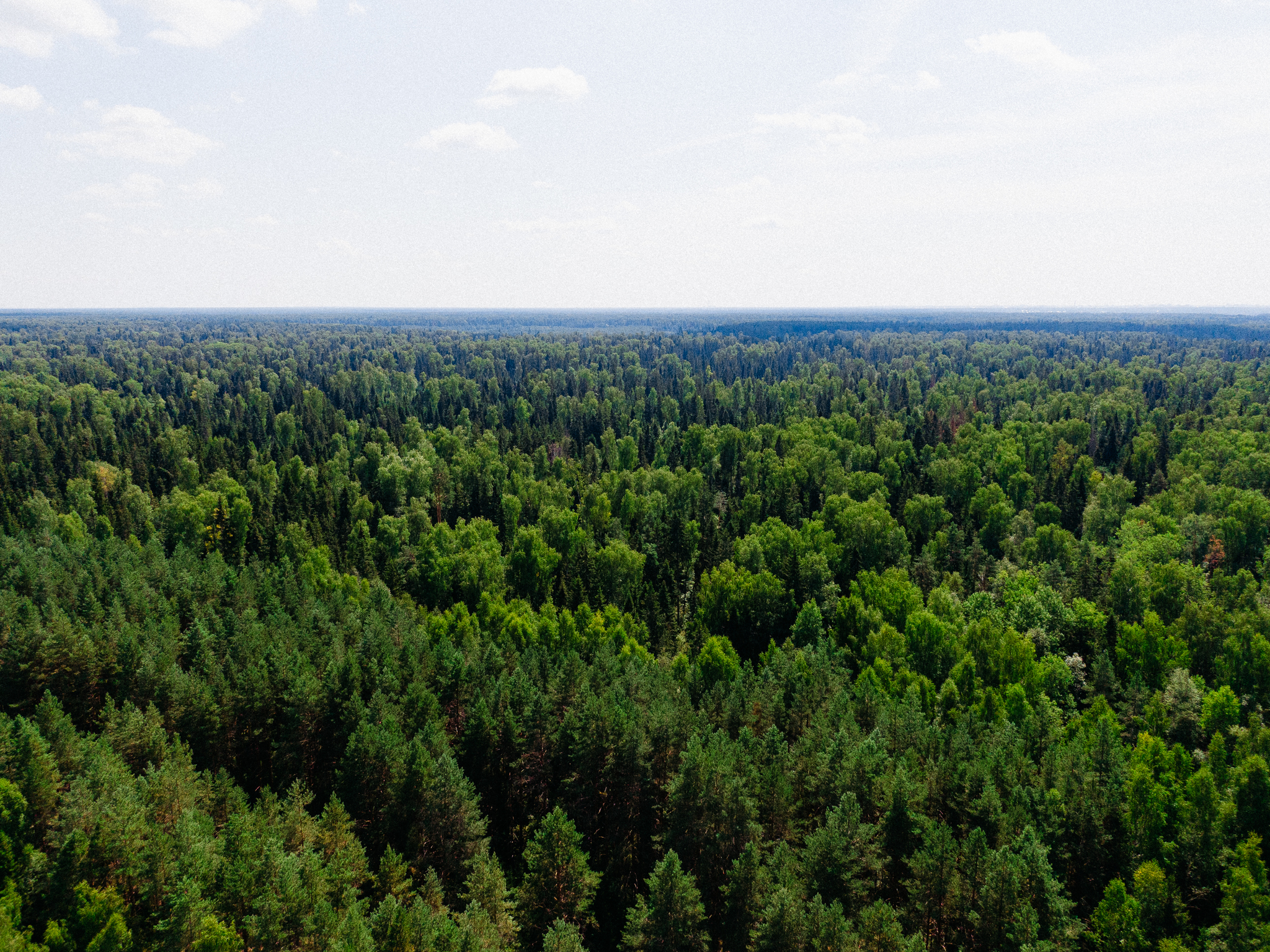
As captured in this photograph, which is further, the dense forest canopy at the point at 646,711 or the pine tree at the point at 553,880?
the pine tree at the point at 553,880

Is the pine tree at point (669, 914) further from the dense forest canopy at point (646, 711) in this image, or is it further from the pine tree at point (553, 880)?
the pine tree at point (553, 880)

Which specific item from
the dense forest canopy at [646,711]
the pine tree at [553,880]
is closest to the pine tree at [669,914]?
the dense forest canopy at [646,711]

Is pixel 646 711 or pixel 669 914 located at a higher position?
pixel 646 711

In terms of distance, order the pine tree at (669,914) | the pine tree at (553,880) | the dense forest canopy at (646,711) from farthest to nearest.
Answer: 1. the pine tree at (553,880)
2. the dense forest canopy at (646,711)
3. the pine tree at (669,914)

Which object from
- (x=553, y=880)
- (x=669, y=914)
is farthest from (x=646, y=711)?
(x=669, y=914)

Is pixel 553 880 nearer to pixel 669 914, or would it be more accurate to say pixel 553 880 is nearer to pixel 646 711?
pixel 669 914

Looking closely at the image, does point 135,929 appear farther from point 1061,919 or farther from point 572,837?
point 1061,919

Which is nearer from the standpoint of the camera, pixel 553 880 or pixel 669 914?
pixel 669 914

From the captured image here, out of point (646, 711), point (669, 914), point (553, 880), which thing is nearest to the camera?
point (669, 914)

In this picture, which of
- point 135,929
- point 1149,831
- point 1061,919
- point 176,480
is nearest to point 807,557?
point 1149,831
